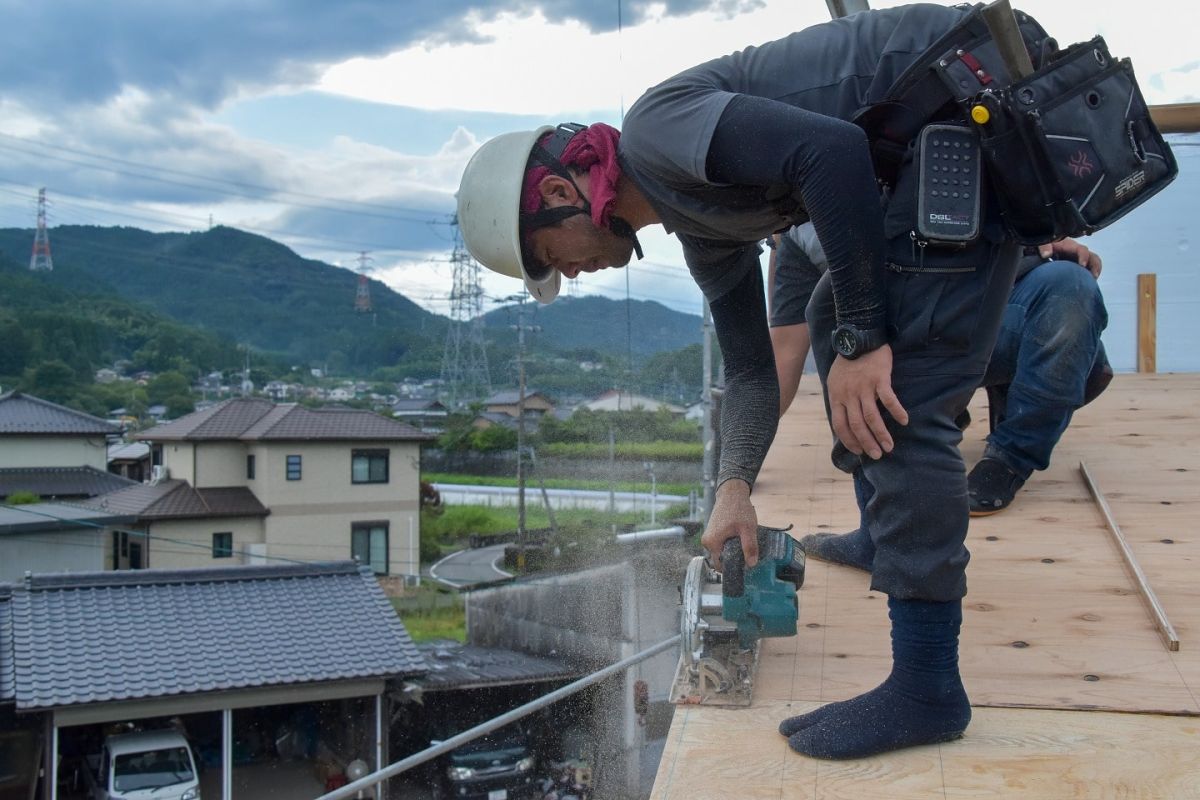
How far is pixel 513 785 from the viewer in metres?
13.5

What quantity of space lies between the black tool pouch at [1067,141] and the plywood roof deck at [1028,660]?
711mm

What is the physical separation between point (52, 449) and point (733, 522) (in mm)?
27925

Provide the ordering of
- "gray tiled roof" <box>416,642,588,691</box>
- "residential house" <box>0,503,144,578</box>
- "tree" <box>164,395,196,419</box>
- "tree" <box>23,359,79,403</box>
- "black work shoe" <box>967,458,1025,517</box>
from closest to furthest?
"black work shoe" <box>967,458,1025,517</box>
"gray tiled roof" <box>416,642,588,691</box>
"residential house" <box>0,503,144,578</box>
"tree" <box>164,395,196,419</box>
"tree" <box>23,359,79,403</box>

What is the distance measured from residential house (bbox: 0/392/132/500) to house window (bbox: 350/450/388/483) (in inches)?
281

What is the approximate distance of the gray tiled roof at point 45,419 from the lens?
24953mm

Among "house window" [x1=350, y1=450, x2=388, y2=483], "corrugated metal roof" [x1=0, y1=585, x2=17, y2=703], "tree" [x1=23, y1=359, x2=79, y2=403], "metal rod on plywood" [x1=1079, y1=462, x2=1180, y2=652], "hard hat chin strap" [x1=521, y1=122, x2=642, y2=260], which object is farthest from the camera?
"tree" [x1=23, y1=359, x2=79, y2=403]

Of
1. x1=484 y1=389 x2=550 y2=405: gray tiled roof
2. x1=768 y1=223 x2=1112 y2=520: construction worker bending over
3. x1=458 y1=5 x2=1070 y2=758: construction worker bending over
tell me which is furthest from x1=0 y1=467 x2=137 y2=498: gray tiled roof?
x1=458 y1=5 x2=1070 y2=758: construction worker bending over

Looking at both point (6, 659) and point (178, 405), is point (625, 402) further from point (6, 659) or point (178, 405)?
point (178, 405)

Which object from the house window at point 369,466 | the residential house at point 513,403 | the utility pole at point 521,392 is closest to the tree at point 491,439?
the residential house at point 513,403

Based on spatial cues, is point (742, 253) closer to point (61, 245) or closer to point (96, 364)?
point (96, 364)

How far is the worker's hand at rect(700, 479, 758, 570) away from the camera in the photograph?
156 cm

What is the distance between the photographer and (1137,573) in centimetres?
209

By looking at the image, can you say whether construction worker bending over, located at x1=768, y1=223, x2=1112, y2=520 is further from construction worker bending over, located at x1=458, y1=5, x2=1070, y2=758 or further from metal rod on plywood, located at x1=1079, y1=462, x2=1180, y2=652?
construction worker bending over, located at x1=458, y1=5, x2=1070, y2=758

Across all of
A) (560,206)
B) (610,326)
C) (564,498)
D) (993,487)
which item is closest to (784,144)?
(560,206)
